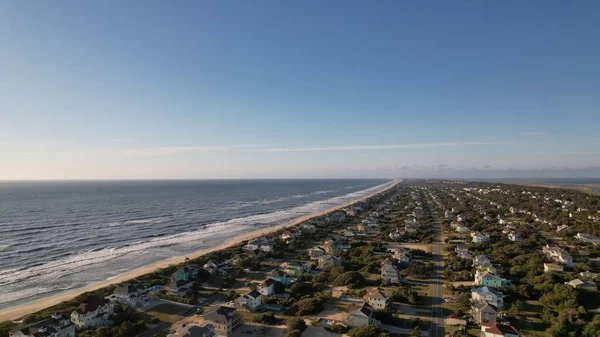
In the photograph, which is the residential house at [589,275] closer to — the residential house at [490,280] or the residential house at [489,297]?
the residential house at [490,280]

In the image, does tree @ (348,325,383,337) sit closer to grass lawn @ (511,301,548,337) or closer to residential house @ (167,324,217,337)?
residential house @ (167,324,217,337)

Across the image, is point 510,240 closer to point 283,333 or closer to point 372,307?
point 372,307

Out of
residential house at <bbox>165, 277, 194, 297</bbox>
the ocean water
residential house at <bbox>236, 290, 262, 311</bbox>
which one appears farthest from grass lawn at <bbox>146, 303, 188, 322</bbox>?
the ocean water

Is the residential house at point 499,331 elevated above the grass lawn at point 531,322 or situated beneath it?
elevated above

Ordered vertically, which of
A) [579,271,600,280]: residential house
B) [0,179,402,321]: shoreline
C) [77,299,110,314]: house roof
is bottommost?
[0,179,402,321]: shoreline

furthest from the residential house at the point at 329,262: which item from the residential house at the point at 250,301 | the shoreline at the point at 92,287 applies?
A: the shoreline at the point at 92,287

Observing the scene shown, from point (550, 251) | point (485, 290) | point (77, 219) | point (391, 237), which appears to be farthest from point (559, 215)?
point (77, 219)
